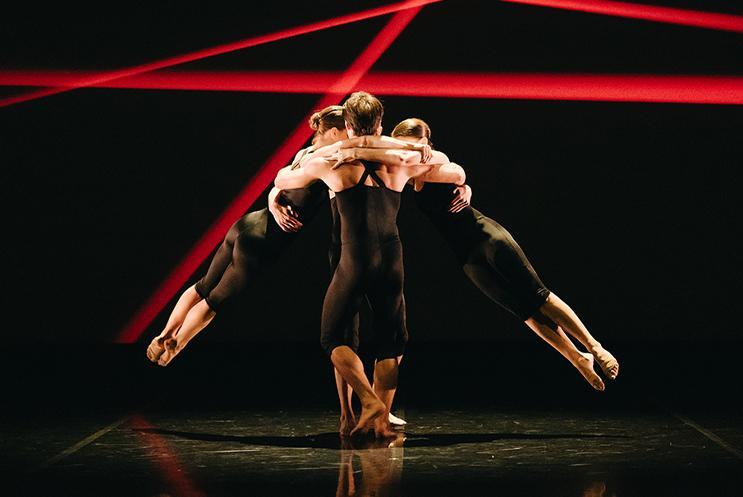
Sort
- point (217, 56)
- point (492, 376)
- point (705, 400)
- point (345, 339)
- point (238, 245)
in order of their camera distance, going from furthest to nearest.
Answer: point (217, 56) → point (492, 376) → point (705, 400) → point (238, 245) → point (345, 339)

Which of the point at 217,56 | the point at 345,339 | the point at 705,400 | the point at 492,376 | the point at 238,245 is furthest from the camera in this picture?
the point at 217,56

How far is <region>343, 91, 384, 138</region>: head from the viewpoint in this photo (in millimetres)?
3672

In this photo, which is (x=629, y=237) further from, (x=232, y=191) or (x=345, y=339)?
(x=345, y=339)

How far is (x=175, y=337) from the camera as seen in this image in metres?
4.16

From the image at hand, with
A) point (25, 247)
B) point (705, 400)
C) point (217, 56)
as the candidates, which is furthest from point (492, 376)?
point (25, 247)

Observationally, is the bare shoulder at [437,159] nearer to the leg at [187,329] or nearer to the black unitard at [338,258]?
the black unitard at [338,258]

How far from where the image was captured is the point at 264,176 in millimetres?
6508

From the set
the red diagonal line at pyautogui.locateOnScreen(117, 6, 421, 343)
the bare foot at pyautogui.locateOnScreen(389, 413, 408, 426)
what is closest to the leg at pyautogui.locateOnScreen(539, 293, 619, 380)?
the bare foot at pyautogui.locateOnScreen(389, 413, 408, 426)

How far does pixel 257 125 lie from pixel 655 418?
10.6 ft

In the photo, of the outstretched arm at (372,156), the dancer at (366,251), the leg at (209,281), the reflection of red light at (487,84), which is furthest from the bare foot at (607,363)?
the reflection of red light at (487,84)

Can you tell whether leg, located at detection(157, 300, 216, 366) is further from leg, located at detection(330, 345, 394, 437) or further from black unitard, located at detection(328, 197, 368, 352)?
leg, located at detection(330, 345, 394, 437)

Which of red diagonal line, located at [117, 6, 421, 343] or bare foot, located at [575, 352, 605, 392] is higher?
red diagonal line, located at [117, 6, 421, 343]

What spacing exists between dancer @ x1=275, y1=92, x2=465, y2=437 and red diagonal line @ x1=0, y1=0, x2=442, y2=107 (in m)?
2.88

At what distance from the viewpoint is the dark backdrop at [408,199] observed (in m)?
6.51
